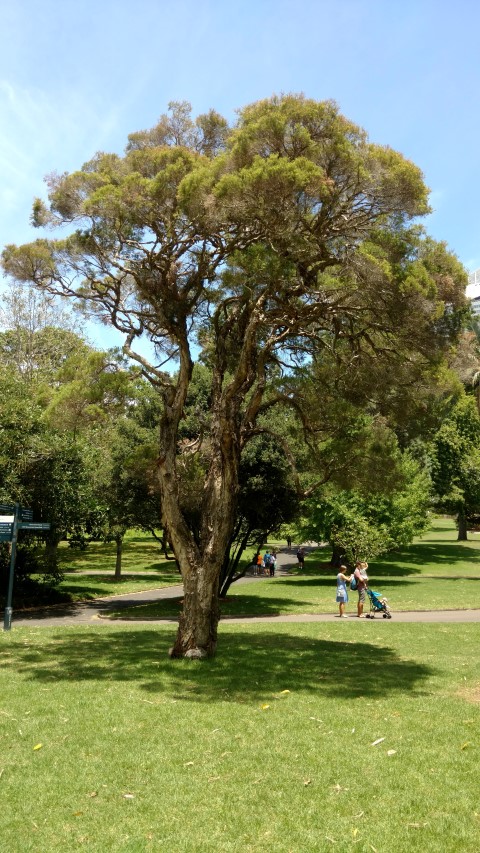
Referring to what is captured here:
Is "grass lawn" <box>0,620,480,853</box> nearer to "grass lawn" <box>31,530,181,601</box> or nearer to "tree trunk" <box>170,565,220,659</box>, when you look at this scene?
"tree trunk" <box>170,565,220,659</box>

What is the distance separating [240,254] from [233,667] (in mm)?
6222

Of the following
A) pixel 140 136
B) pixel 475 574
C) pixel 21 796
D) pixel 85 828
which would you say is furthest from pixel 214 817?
pixel 475 574

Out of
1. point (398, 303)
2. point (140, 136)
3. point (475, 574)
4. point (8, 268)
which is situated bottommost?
point (475, 574)

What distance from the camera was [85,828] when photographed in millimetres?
4113

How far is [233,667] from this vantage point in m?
9.49

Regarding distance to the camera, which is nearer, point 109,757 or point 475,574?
point 109,757

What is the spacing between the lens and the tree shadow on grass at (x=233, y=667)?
26.6 feet

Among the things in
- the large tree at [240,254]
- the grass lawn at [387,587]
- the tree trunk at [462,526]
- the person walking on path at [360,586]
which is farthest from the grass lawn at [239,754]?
the tree trunk at [462,526]

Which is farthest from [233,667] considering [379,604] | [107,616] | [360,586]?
[360,586]

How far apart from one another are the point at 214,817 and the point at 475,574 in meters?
31.1

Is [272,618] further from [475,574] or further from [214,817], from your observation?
[475,574]

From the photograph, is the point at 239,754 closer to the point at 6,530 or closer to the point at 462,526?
the point at 6,530

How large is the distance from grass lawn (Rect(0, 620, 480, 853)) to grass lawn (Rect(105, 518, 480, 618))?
9.66 metres

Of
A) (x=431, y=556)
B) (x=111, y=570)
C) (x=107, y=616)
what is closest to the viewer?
(x=107, y=616)
